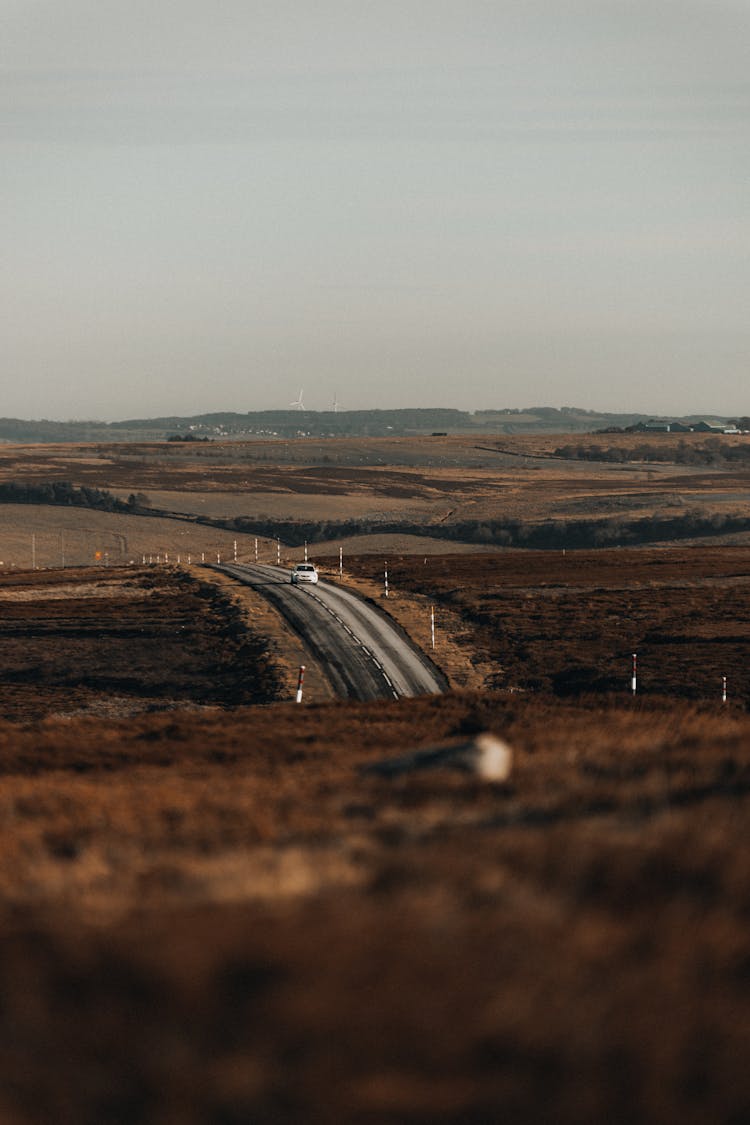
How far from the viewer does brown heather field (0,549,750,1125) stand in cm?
645

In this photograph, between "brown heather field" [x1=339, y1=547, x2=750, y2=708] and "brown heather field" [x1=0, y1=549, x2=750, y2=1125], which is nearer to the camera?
"brown heather field" [x1=0, y1=549, x2=750, y2=1125]

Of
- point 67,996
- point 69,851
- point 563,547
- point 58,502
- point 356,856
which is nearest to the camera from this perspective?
point 67,996

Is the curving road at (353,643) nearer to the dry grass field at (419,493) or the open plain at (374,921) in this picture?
the open plain at (374,921)

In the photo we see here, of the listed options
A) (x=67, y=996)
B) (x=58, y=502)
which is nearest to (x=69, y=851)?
(x=67, y=996)

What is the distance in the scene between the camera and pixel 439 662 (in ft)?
151

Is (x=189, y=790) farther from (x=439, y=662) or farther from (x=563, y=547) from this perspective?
(x=563, y=547)

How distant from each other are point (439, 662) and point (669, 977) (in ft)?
126

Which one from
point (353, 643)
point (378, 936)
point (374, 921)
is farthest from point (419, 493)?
point (378, 936)

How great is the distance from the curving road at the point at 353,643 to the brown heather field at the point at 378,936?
21.6 metres

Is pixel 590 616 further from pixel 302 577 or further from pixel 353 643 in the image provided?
pixel 302 577

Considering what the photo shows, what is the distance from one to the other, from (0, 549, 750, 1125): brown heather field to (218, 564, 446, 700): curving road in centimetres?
2164

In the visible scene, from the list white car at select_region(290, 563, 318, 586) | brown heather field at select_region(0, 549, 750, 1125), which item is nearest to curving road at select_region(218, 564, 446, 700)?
white car at select_region(290, 563, 318, 586)

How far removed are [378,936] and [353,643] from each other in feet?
135

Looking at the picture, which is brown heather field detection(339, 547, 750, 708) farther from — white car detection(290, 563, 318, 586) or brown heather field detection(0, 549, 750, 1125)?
brown heather field detection(0, 549, 750, 1125)
